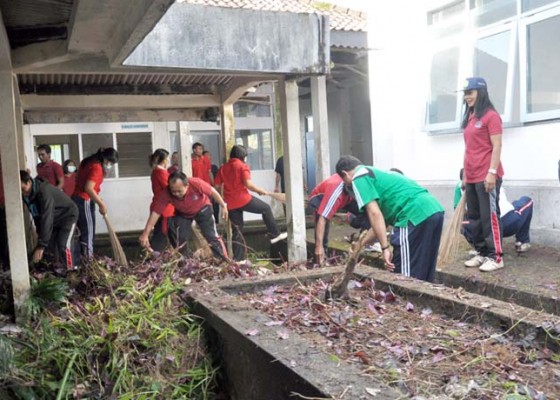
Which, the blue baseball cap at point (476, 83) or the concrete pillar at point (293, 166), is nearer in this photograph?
the blue baseball cap at point (476, 83)

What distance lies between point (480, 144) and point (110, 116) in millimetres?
5650

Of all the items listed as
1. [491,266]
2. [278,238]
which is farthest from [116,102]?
[491,266]

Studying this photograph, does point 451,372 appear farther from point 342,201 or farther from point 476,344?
point 342,201

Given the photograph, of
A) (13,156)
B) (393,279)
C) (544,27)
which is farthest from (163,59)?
(544,27)

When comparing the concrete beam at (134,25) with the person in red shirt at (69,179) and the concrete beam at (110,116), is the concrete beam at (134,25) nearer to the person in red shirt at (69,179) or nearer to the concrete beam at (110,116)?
the concrete beam at (110,116)

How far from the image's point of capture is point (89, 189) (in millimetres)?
7418

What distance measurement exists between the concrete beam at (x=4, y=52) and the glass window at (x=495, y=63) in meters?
5.68

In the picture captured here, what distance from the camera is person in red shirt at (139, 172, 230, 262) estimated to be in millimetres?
6590

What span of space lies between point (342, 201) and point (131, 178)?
7.62 meters

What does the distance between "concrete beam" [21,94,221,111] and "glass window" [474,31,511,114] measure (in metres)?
3.78

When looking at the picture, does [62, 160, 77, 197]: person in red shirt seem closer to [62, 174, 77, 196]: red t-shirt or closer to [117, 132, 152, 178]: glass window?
[62, 174, 77, 196]: red t-shirt

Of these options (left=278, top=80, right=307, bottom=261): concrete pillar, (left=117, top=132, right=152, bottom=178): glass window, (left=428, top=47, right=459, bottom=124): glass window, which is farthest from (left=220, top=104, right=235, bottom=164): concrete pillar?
(left=117, top=132, right=152, bottom=178): glass window

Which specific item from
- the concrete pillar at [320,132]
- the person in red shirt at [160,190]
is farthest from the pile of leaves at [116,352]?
the concrete pillar at [320,132]

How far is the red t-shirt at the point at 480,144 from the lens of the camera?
19.4ft
